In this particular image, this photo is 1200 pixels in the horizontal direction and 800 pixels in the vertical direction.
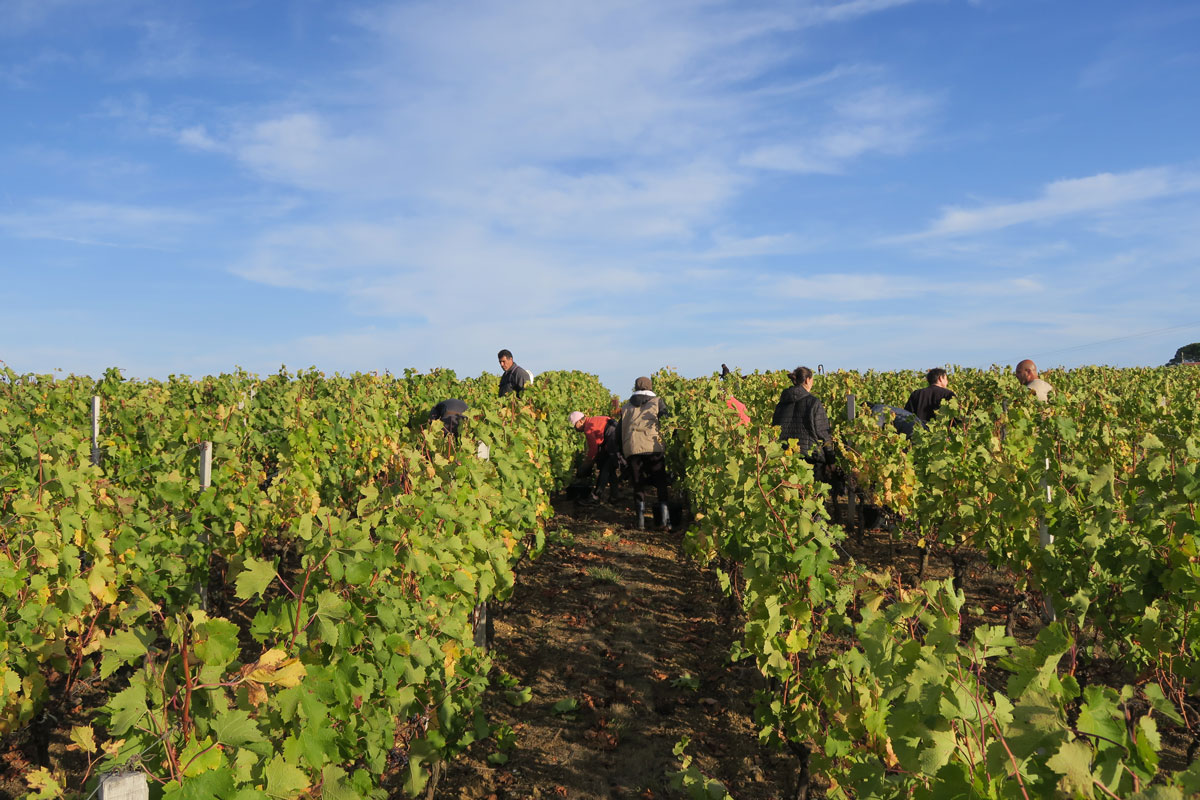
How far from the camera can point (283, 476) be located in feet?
18.6

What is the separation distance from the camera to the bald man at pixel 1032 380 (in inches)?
282

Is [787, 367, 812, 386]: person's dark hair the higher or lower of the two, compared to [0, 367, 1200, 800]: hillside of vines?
higher

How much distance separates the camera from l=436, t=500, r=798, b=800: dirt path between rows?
13.0ft

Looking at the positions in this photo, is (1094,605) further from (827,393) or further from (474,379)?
(474,379)

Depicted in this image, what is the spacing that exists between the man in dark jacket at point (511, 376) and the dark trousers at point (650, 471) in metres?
2.04

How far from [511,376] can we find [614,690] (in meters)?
5.74

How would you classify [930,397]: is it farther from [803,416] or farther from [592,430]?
[592,430]

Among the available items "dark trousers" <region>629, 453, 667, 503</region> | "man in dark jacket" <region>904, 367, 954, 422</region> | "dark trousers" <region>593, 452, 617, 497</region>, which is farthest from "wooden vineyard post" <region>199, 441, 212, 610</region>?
"man in dark jacket" <region>904, 367, 954, 422</region>

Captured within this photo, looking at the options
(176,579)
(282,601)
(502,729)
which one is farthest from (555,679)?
(282,601)

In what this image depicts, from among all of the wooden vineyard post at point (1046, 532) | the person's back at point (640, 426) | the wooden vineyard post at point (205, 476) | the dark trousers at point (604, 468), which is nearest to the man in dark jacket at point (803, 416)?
the person's back at point (640, 426)

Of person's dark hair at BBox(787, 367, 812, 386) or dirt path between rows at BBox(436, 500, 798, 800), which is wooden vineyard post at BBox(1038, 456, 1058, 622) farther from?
person's dark hair at BBox(787, 367, 812, 386)

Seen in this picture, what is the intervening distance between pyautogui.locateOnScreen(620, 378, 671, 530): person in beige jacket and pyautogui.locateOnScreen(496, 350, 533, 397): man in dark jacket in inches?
72.5

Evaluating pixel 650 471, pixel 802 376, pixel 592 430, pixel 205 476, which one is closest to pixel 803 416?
pixel 802 376

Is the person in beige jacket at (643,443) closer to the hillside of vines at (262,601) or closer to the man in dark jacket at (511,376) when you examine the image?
the hillside of vines at (262,601)
